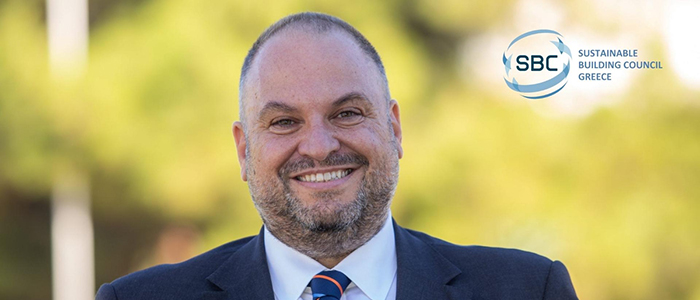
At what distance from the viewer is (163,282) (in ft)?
7.86

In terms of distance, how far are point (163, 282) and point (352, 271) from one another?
0.62m

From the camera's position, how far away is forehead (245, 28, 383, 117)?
2.28m

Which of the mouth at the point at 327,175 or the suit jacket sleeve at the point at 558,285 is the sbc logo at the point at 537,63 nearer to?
the suit jacket sleeve at the point at 558,285

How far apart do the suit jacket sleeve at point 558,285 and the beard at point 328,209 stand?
567 mm

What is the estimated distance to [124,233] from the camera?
22.4 ft

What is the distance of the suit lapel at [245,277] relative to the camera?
234 cm

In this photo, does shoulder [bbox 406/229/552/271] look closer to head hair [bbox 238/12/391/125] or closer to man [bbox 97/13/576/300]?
man [bbox 97/13/576/300]

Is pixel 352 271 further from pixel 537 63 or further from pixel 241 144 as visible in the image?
pixel 537 63

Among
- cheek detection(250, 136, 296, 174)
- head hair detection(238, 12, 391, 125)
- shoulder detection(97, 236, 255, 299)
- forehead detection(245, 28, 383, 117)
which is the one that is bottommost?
shoulder detection(97, 236, 255, 299)

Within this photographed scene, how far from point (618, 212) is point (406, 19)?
7.13ft

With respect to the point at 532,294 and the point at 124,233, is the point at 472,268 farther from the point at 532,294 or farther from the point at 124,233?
the point at 124,233

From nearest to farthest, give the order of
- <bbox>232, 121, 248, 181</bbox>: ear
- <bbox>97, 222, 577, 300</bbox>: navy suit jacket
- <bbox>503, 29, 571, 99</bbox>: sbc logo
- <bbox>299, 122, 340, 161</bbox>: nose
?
<bbox>299, 122, 340, 161</bbox>: nose → <bbox>97, 222, 577, 300</bbox>: navy suit jacket → <bbox>232, 121, 248, 181</bbox>: ear → <bbox>503, 29, 571, 99</bbox>: sbc logo

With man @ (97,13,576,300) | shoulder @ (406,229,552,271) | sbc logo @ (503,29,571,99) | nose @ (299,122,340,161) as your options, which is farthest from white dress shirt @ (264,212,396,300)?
sbc logo @ (503,29,571,99)

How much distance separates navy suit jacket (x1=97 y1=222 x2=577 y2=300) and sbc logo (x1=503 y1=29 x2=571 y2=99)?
238cm
